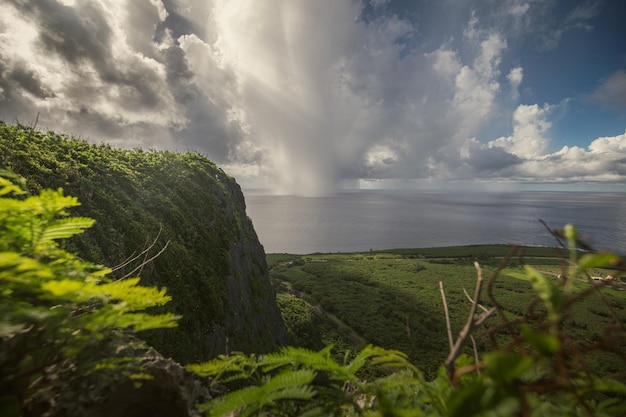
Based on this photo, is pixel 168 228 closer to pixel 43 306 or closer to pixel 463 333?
pixel 43 306

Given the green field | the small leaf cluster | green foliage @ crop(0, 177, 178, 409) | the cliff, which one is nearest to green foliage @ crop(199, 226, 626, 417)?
the small leaf cluster

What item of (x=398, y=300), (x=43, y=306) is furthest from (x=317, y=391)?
(x=398, y=300)

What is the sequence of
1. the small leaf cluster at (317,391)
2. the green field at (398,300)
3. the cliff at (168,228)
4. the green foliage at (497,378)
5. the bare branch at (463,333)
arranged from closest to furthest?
1. the green foliage at (497,378)
2. the bare branch at (463,333)
3. the small leaf cluster at (317,391)
4. the cliff at (168,228)
5. the green field at (398,300)

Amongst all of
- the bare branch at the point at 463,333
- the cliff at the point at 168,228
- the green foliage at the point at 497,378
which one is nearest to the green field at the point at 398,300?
the cliff at the point at 168,228

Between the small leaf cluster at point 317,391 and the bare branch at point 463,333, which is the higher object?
the bare branch at point 463,333

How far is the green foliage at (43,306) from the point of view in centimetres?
138

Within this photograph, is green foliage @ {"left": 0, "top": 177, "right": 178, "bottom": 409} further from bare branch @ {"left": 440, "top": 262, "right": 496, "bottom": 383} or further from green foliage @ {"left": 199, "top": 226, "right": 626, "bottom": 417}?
bare branch @ {"left": 440, "top": 262, "right": 496, "bottom": 383}

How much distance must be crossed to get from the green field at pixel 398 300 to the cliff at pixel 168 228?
11.9 meters

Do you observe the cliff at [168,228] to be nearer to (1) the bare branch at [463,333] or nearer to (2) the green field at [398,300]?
(1) the bare branch at [463,333]

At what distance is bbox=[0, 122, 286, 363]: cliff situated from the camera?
324 inches

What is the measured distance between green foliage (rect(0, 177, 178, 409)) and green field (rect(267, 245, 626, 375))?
66.5 feet

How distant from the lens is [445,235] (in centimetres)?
15475

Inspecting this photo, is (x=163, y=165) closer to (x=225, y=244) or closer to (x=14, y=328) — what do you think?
(x=225, y=244)

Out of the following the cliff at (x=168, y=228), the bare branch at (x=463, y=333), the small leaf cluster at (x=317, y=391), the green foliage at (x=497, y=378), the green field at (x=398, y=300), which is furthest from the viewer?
the green field at (x=398, y=300)
